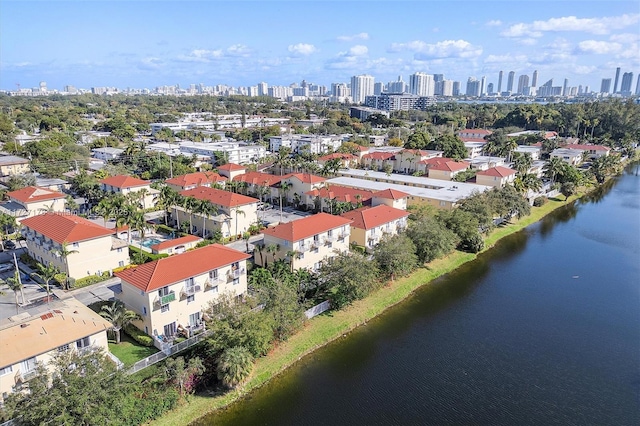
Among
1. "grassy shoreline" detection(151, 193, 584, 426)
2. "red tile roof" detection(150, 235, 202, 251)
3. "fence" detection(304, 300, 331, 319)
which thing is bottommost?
"grassy shoreline" detection(151, 193, 584, 426)

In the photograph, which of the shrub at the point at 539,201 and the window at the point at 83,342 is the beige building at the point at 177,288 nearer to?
the window at the point at 83,342

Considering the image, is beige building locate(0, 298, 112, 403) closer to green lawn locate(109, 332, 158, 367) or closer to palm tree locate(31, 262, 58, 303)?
green lawn locate(109, 332, 158, 367)

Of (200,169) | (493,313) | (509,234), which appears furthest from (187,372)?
(200,169)

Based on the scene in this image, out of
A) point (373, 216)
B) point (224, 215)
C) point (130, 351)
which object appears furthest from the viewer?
point (224, 215)

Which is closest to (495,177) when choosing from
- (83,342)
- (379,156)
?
(379,156)

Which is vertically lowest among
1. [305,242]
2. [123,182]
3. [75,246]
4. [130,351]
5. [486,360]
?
[486,360]

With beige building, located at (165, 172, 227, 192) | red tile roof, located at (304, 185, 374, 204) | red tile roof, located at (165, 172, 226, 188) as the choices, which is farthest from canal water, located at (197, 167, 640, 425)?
red tile roof, located at (165, 172, 226, 188)

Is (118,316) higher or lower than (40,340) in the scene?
lower

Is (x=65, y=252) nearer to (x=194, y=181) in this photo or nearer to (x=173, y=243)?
(x=173, y=243)
